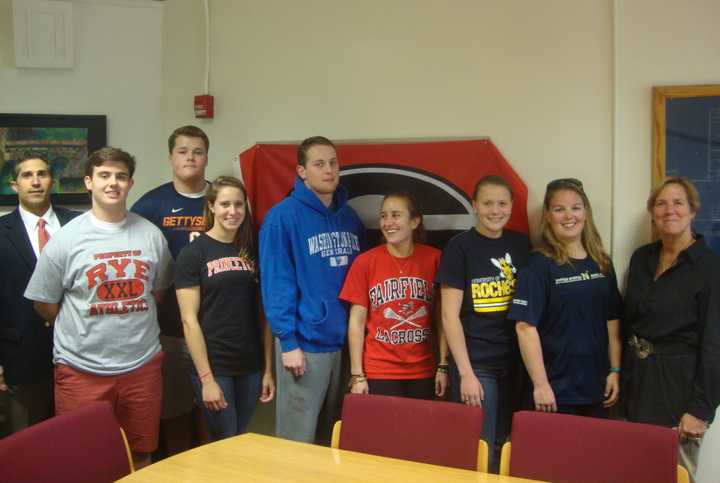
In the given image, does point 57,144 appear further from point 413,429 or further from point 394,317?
point 413,429

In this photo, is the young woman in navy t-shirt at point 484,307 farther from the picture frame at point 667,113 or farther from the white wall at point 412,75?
the picture frame at point 667,113

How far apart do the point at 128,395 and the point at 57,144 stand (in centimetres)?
165

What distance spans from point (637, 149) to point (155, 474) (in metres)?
2.31

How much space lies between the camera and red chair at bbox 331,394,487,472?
1.64 meters

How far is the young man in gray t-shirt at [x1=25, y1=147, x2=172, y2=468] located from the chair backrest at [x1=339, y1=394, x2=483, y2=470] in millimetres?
986

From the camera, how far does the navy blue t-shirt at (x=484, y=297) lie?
2271mm

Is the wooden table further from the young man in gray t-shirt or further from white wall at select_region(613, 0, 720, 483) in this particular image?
white wall at select_region(613, 0, 720, 483)

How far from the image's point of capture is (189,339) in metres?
2.29

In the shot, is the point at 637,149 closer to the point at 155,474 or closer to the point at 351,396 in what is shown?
the point at 351,396

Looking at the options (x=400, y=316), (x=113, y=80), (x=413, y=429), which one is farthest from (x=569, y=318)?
(x=113, y=80)

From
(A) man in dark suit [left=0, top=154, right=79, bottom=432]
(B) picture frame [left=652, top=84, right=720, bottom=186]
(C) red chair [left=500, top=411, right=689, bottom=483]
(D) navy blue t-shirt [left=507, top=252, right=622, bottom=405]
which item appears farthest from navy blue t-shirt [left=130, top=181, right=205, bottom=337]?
(B) picture frame [left=652, top=84, right=720, bottom=186]

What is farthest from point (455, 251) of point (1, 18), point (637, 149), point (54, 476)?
point (1, 18)

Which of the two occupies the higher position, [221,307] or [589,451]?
[221,307]

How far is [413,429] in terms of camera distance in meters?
1.69
